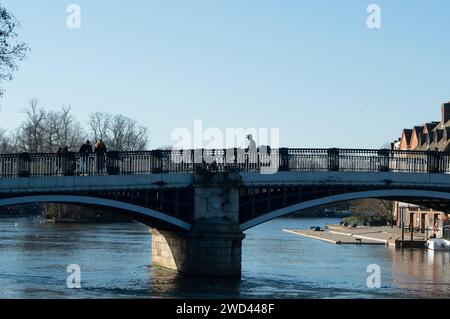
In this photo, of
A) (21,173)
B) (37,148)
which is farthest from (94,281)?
(37,148)

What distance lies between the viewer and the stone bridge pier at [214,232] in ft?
156

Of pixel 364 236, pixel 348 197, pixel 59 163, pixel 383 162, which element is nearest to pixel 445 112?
pixel 364 236

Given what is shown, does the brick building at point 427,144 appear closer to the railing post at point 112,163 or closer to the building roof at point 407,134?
the building roof at point 407,134

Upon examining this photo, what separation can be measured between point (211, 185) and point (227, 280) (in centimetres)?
438

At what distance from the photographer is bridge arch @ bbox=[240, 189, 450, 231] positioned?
163 ft

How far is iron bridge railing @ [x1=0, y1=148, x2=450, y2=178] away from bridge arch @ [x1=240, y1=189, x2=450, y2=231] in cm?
115

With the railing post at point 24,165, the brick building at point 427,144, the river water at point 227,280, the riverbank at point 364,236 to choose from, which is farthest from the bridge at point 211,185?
the brick building at point 427,144

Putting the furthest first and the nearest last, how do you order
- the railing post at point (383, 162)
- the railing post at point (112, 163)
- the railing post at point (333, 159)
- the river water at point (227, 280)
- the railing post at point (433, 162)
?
1. the railing post at point (433, 162)
2. the railing post at point (383, 162)
3. the railing post at point (333, 159)
4. the railing post at point (112, 163)
5. the river water at point (227, 280)

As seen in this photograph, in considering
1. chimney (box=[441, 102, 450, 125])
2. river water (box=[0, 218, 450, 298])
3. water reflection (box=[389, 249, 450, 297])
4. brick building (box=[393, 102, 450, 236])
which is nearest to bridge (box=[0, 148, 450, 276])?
river water (box=[0, 218, 450, 298])

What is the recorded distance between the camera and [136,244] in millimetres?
76250

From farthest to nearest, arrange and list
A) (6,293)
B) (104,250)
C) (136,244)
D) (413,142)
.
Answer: (413,142)
(136,244)
(104,250)
(6,293)

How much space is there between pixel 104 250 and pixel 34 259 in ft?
29.9

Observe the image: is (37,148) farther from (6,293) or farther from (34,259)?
(6,293)

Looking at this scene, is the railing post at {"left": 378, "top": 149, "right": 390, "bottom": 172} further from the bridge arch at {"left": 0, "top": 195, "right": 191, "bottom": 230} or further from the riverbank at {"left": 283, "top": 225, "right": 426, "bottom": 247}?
the riverbank at {"left": 283, "top": 225, "right": 426, "bottom": 247}
